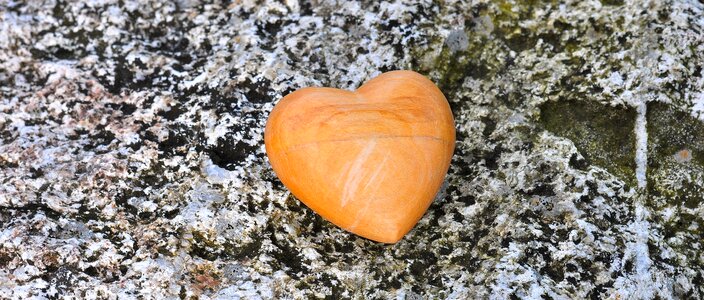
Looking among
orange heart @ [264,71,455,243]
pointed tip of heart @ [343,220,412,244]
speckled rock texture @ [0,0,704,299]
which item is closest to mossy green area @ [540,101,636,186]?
speckled rock texture @ [0,0,704,299]

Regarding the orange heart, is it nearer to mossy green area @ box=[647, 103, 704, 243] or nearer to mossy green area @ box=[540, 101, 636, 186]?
mossy green area @ box=[540, 101, 636, 186]

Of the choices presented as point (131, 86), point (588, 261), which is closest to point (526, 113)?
point (588, 261)

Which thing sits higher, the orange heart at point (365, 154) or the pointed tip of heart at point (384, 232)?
the orange heart at point (365, 154)

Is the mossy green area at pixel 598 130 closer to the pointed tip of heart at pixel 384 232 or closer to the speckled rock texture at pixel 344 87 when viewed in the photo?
the speckled rock texture at pixel 344 87

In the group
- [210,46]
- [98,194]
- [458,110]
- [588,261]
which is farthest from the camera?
[210,46]

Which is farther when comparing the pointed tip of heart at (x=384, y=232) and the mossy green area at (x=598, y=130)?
the mossy green area at (x=598, y=130)

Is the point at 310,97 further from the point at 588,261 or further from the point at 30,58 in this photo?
the point at 30,58

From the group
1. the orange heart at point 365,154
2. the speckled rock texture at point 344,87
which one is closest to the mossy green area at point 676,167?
the speckled rock texture at point 344,87
